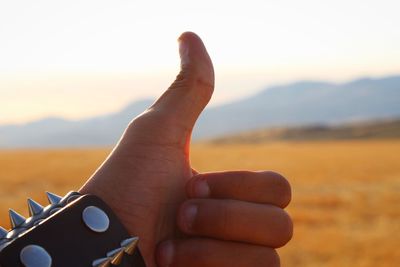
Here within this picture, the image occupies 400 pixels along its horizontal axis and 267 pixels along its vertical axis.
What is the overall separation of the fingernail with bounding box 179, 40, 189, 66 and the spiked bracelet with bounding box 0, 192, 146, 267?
26.5 inches

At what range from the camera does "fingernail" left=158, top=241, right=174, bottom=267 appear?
225 cm

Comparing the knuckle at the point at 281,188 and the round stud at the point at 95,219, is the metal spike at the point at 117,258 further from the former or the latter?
the knuckle at the point at 281,188

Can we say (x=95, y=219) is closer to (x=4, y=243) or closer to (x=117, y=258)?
(x=117, y=258)

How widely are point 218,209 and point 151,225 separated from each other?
1.13 ft

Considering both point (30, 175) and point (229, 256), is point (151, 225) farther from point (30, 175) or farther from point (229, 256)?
point (30, 175)

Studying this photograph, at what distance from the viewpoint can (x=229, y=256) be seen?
2.20 m

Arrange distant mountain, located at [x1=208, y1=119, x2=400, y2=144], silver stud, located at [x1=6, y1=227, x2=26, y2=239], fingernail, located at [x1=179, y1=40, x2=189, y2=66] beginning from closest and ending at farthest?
silver stud, located at [x1=6, y1=227, x2=26, y2=239] → fingernail, located at [x1=179, y1=40, x2=189, y2=66] → distant mountain, located at [x1=208, y1=119, x2=400, y2=144]

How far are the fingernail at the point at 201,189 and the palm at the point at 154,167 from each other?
0.74ft

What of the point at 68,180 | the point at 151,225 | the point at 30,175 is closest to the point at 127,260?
the point at 151,225

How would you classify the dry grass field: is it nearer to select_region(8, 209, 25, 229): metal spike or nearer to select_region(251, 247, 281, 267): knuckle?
select_region(251, 247, 281, 267): knuckle

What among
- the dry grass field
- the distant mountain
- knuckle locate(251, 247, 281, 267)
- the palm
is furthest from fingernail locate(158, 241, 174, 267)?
the distant mountain

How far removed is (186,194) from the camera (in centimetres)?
246

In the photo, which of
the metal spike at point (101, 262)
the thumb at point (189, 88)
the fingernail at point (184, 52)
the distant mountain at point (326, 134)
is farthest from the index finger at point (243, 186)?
the distant mountain at point (326, 134)

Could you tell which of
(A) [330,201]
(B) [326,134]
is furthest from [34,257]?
(B) [326,134]
